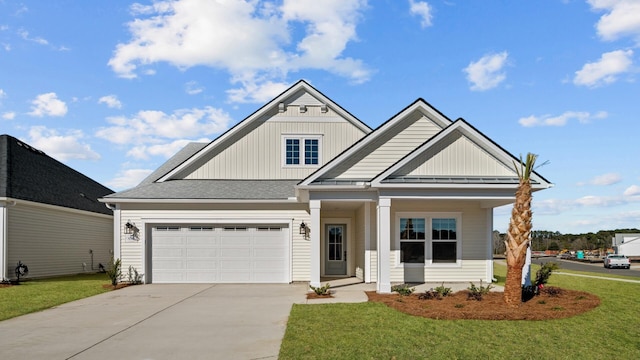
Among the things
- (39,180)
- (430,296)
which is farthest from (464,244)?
(39,180)

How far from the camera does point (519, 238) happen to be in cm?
1072

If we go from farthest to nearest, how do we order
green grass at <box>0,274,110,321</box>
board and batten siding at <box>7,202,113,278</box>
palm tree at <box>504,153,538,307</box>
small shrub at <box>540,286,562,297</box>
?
board and batten siding at <box>7,202,113,278</box> < small shrub at <box>540,286,562,297</box> < green grass at <box>0,274,110,321</box> < palm tree at <box>504,153,538,307</box>

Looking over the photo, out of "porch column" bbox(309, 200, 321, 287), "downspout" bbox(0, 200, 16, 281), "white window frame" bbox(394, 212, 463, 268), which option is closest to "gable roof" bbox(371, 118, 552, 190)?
"porch column" bbox(309, 200, 321, 287)

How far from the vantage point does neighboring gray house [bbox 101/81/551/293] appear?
1390 cm

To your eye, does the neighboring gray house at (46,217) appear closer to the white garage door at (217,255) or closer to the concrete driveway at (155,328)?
the white garage door at (217,255)

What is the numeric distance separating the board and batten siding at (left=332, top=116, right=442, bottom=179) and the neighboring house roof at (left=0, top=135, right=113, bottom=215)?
13.3 metres

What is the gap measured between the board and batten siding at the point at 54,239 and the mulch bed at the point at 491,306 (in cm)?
1449

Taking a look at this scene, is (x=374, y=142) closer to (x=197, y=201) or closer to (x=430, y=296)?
(x=430, y=296)

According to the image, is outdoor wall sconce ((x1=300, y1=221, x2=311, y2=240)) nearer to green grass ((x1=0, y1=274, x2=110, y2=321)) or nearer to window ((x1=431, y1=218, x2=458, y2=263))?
window ((x1=431, y1=218, x2=458, y2=263))

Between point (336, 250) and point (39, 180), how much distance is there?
13.5 meters

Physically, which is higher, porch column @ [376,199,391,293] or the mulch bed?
porch column @ [376,199,391,293]

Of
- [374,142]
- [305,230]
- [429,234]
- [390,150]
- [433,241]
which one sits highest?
[374,142]

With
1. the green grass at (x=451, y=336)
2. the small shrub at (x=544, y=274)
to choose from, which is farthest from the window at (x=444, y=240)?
the green grass at (x=451, y=336)

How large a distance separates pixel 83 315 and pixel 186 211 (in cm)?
673
